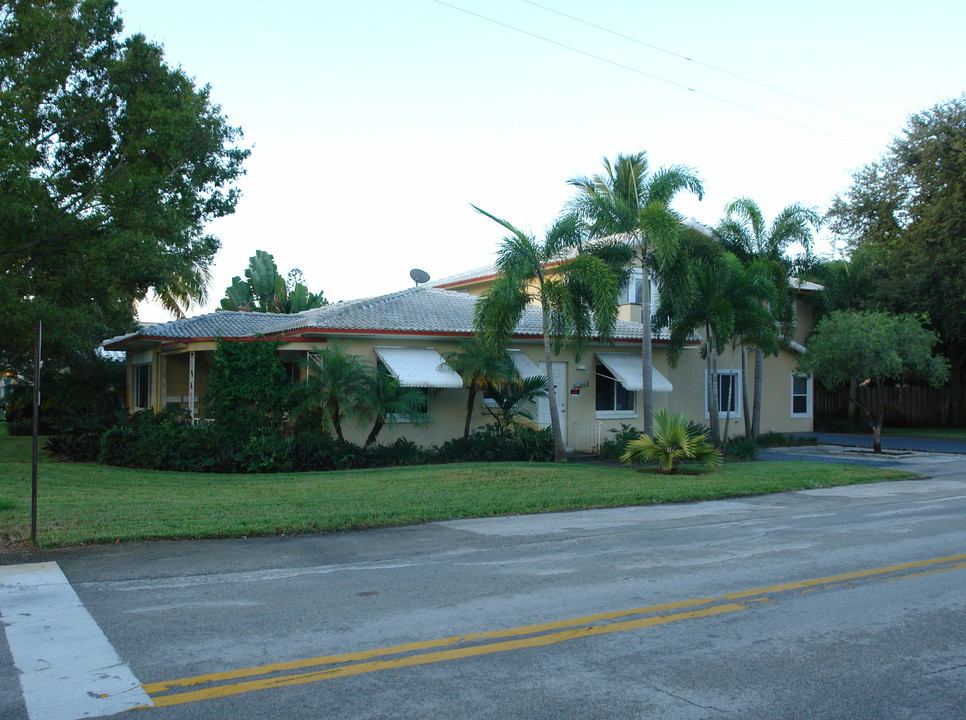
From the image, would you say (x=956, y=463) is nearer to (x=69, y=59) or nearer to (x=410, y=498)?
(x=410, y=498)

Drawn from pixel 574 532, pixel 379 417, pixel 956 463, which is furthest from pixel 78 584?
pixel 956 463

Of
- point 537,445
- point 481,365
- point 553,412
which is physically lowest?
point 537,445

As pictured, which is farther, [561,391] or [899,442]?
[899,442]

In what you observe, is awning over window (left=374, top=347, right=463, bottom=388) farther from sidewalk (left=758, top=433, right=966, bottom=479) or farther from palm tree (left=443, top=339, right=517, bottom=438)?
sidewalk (left=758, top=433, right=966, bottom=479)

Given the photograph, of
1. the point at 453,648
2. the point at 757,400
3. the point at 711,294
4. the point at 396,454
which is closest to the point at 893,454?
the point at 757,400

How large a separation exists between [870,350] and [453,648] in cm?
1778

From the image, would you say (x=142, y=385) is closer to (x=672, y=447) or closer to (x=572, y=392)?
(x=572, y=392)

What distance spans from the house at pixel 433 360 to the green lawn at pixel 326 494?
3040 mm

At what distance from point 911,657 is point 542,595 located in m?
2.77

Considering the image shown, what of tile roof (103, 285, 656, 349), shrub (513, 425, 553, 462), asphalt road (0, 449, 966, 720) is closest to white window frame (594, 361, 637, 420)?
tile roof (103, 285, 656, 349)

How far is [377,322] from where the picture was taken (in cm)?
1934

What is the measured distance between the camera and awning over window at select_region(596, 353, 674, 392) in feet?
70.2

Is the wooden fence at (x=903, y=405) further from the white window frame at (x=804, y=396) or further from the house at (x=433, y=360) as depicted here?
the house at (x=433, y=360)

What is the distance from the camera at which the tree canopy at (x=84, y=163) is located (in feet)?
50.3
